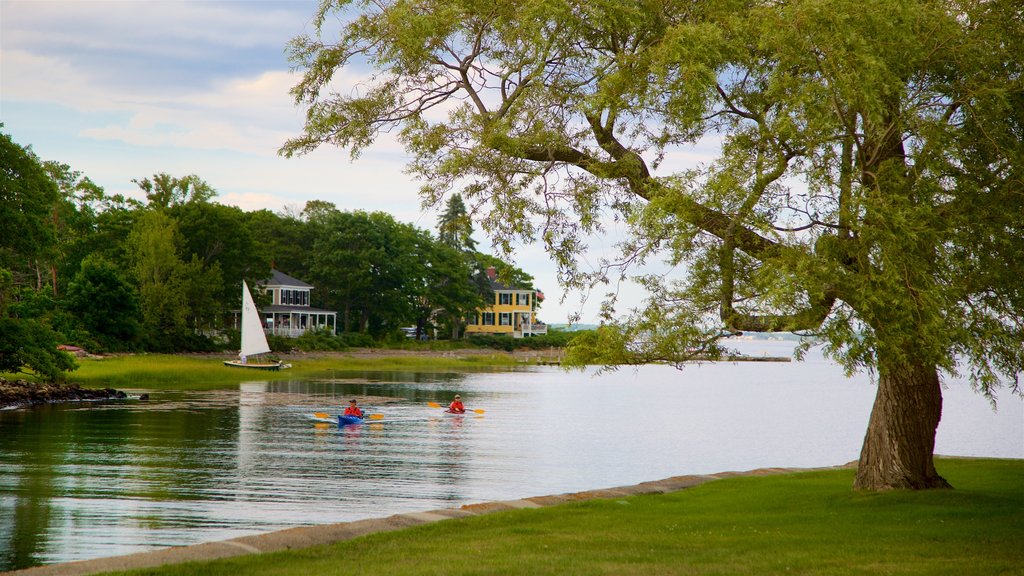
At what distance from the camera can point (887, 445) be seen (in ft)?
52.9

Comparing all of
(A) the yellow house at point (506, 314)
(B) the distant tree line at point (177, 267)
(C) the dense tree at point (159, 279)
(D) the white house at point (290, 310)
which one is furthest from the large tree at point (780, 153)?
(A) the yellow house at point (506, 314)

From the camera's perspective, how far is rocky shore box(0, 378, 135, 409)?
139 feet

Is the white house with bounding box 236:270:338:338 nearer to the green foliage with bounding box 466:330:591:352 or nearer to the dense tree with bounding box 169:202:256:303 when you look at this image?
the dense tree with bounding box 169:202:256:303

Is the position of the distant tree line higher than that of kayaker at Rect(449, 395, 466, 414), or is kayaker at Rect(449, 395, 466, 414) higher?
the distant tree line

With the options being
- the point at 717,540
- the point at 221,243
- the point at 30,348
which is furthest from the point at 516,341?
the point at 717,540

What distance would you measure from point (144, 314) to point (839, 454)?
189 ft

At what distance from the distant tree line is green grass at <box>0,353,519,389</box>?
3694mm

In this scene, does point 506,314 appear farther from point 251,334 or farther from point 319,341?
point 251,334

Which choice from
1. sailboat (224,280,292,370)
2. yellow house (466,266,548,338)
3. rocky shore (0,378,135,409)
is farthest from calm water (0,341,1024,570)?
yellow house (466,266,548,338)

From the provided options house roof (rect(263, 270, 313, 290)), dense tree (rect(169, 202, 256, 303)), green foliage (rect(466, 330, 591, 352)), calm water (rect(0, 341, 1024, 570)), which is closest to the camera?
calm water (rect(0, 341, 1024, 570))

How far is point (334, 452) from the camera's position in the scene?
3014cm

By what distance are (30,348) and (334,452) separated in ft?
57.0

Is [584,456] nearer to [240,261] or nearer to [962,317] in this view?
[962,317]

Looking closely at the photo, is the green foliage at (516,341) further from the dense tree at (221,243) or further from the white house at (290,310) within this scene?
the dense tree at (221,243)
